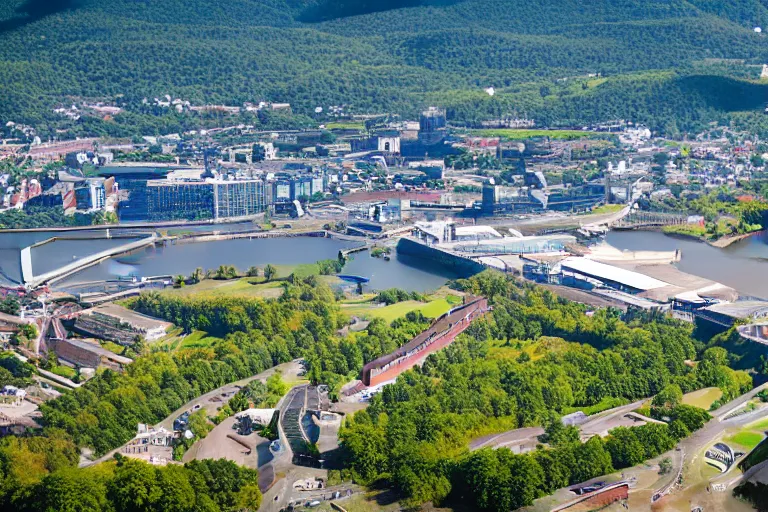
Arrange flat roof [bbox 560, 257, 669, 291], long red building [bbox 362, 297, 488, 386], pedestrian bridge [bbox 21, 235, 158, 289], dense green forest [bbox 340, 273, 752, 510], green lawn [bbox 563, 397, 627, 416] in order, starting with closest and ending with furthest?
dense green forest [bbox 340, 273, 752, 510] → green lawn [bbox 563, 397, 627, 416] → long red building [bbox 362, 297, 488, 386] → flat roof [bbox 560, 257, 669, 291] → pedestrian bridge [bbox 21, 235, 158, 289]

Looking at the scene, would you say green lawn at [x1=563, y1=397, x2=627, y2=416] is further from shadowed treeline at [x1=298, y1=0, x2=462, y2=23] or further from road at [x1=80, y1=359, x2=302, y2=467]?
shadowed treeline at [x1=298, y1=0, x2=462, y2=23]

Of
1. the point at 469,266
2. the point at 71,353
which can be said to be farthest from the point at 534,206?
the point at 71,353

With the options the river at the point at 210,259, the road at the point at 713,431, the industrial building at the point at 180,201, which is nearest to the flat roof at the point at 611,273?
the river at the point at 210,259

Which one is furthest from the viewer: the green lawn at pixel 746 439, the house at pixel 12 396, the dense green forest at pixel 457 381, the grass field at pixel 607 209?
the grass field at pixel 607 209

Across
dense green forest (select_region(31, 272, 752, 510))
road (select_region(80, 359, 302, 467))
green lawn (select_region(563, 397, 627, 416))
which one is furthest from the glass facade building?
green lawn (select_region(563, 397, 627, 416))

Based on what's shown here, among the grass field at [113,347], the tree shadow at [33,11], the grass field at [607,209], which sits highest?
the tree shadow at [33,11]

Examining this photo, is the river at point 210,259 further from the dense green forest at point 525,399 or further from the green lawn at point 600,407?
the green lawn at point 600,407
